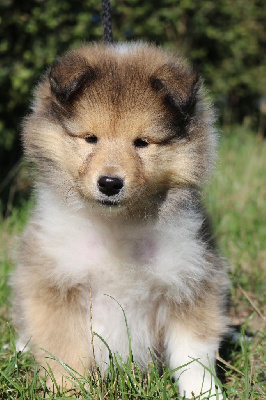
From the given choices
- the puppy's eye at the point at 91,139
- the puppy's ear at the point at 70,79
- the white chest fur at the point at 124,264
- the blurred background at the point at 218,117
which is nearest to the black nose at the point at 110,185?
the puppy's eye at the point at 91,139

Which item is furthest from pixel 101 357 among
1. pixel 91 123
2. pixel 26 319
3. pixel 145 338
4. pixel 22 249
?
pixel 91 123

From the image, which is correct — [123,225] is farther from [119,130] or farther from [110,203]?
[119,130]

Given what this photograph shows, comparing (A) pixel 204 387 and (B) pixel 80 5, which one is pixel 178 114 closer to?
(A) pixel 204 387

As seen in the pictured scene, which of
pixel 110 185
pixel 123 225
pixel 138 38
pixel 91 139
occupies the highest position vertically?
pixel 138 38

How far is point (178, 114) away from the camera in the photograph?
2795 millimetres

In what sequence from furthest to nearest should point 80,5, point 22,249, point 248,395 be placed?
point 80,5 < point 22,249 < point 248,395

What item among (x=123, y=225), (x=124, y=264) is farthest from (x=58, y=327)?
(x=123, y=225)

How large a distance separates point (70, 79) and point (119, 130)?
355 mm

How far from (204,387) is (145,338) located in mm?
399

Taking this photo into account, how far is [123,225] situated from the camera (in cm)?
288

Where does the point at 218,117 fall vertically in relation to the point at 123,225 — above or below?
above

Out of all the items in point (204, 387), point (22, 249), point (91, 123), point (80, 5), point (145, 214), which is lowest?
point (204, 387)

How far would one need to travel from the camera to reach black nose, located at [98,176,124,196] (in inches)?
99.0

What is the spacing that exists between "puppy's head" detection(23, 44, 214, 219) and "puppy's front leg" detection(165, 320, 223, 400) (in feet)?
2.23
